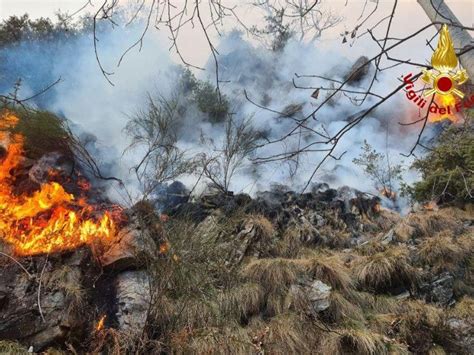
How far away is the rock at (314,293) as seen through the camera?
4773mm

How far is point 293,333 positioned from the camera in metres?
4.30

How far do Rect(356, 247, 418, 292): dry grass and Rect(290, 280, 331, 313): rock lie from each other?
909 mm

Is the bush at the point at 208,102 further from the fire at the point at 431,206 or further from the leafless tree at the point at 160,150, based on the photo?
the fire at the point at 431,206

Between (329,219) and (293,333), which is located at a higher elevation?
(329,219)

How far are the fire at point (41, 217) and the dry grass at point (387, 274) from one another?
11.9 ft

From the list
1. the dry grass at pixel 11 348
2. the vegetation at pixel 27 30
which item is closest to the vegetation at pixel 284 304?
the dry grass at pixel 11 348

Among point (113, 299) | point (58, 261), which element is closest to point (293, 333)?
point (113, 299)

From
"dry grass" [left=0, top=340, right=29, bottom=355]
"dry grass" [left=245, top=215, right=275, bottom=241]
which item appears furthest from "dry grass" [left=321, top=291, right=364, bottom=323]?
"dry grass" [left=0, top=340, right=29, bottom=355]

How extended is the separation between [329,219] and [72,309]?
234 inches

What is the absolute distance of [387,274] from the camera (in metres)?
5.62

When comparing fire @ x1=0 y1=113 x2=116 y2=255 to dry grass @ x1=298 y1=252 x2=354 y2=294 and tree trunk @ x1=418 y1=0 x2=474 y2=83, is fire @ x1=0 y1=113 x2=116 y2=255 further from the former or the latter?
tree trunk @ x1=418 y1=0 x2=474 y2=83

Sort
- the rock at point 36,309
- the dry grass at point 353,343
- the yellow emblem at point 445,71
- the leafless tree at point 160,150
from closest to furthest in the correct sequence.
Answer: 1. the yellow emblem at point 445,71
2. the rock at point 36,309
3. the dry grass at point 353,343
4. the leafless tree at point 160,150

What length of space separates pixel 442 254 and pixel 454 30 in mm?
5880

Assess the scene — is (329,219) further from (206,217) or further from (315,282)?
(315,282)
